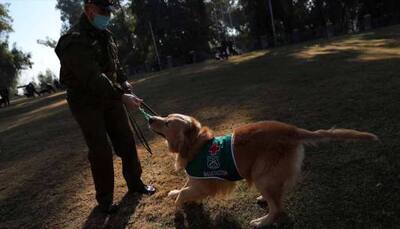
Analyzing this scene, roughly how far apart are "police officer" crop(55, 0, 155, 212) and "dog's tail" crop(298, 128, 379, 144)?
176 centimetres

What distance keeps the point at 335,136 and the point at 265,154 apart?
640mm

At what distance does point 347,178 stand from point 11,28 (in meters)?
38.8

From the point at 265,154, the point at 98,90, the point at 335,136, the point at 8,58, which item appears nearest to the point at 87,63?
the point at 98,90

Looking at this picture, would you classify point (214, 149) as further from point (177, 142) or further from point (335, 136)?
point (335, 136)

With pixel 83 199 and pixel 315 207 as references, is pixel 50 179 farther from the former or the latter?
pixel 315 207

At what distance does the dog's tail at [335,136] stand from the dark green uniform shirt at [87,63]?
1.96 meters

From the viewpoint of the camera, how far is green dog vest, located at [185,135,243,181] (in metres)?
3.88

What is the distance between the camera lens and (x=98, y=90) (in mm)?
4016

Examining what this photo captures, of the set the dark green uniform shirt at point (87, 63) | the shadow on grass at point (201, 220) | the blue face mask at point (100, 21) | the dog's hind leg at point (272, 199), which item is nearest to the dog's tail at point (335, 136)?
the dog's hind leg at point (272, 199)

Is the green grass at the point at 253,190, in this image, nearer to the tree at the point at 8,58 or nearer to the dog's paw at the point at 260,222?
the dog's paw at the point at 260,222

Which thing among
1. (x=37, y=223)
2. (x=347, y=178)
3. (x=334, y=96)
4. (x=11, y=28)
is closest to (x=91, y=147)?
(x=37, y=223)

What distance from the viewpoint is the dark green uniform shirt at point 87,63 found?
13.1 feet

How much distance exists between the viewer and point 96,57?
423 cm

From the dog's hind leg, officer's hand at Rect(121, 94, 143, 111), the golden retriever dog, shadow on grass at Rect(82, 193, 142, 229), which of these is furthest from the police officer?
the dog's hind leg
